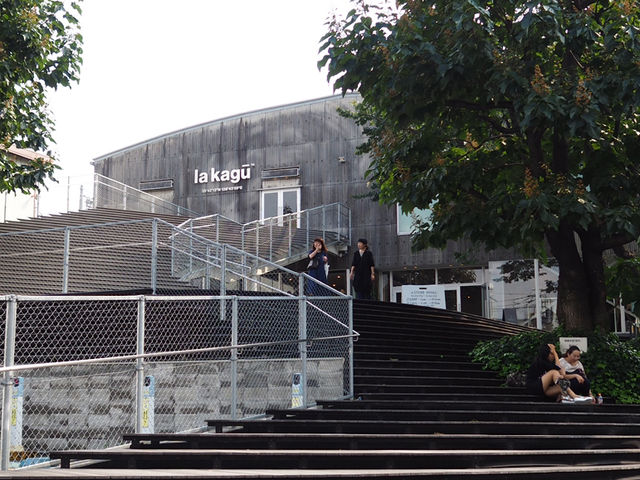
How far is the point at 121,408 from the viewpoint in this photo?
35.3 feet

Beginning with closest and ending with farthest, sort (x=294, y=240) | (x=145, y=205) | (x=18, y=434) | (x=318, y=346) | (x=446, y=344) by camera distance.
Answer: (x=18, y=434) → (x=318, y=346) → (x=446, y=344) → (x=294, y=240) → (x=145, y=205)

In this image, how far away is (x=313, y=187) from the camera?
1054 inches

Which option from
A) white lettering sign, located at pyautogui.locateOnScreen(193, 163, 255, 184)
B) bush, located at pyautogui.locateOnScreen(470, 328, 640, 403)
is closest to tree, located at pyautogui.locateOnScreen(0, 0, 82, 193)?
bush, located at pyautogui.locateOnScreen(470, 328, 640, 403)

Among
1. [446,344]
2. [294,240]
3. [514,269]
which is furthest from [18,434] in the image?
[514,269]

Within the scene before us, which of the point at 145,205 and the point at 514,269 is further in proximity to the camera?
the point at 145,205

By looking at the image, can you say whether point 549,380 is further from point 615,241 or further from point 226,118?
point 226,118

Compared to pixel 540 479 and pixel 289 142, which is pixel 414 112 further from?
pixel 289 142

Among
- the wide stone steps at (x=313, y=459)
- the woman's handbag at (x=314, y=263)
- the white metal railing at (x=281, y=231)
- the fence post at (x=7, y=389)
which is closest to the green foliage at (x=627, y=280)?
the woman's handbag at (x=314, y=263)

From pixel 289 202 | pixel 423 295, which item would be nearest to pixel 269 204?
pixel 289 202

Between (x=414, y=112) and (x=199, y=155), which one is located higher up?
(x=199, y=155)

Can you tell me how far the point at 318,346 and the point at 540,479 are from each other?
18.7 ft

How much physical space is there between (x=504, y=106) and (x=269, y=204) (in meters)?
14.4

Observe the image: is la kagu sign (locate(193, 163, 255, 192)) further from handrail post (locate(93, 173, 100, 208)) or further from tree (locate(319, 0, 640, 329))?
tree (locate(319, 0, 640, 329))

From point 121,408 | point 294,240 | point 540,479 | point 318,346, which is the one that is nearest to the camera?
point 540,479
